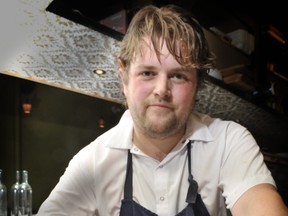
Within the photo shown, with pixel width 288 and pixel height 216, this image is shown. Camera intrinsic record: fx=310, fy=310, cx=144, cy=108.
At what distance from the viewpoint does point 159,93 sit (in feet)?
3.80

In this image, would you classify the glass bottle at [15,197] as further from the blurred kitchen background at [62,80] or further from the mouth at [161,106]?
the mouth at [161,106]

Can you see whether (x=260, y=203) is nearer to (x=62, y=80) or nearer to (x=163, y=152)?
(x=163, y=152)

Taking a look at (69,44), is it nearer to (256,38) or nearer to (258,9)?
(256,38)

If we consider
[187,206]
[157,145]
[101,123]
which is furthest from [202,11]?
[187,206]

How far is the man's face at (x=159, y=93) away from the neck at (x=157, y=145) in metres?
0.08

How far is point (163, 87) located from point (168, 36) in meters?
0.21

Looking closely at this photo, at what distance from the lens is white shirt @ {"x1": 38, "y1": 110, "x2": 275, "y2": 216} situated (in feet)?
4.00

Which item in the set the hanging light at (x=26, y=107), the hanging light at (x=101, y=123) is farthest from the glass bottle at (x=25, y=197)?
the hanging light at (x=101, y=123)

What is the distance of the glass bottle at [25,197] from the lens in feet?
4.92

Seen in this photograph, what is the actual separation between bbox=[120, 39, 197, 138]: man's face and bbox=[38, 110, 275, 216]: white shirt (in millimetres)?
151

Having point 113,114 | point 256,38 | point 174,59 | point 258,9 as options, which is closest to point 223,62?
point 256,38

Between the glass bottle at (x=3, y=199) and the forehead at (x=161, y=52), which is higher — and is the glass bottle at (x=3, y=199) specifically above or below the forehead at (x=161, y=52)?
below

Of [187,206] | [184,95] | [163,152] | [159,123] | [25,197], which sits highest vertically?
[184,95]

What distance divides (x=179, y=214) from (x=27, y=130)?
2.79 feet
